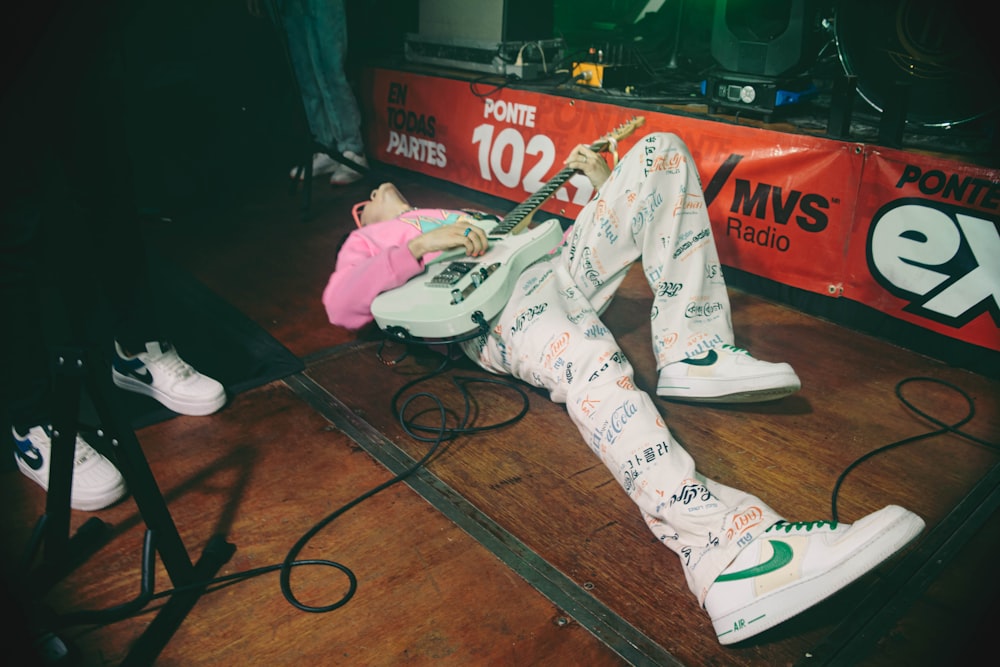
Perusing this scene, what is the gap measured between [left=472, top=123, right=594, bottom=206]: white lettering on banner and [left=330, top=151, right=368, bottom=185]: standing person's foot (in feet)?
2.85

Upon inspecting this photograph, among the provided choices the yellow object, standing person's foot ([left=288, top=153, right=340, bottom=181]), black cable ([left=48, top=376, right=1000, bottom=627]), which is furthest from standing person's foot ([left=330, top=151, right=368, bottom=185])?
black cable ([left=48, top=376, right=1000, bottom=627])

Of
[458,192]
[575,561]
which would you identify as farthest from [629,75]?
[575,561]

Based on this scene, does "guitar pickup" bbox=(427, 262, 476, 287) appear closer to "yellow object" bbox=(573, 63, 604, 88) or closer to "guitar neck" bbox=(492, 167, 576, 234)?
"guitar neck" bbox=(492, 167, 576, 234)

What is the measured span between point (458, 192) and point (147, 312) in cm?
203

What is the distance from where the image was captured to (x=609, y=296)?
1.79 metres

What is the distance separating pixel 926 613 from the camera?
1.15 metres

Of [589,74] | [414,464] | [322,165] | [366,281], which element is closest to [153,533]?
[414,464]

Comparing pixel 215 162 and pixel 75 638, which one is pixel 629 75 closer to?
pixel 215 162

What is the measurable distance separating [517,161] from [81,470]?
2.14 m

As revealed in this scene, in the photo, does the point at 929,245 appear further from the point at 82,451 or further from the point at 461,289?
the point at 82,451

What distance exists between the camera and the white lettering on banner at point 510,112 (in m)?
2.94

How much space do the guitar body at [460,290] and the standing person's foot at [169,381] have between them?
49cm

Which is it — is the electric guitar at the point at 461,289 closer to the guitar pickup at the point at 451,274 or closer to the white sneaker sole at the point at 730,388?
the guitar pickup at the point at 451,274

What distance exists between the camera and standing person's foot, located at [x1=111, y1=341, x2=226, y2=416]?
1749mm
